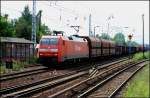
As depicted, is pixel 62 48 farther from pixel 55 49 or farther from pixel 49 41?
pixel 49 41

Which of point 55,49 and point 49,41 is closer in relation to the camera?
point 55,49

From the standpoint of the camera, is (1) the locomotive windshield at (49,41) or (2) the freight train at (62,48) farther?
(1) the locomotive windshield at (49,41)

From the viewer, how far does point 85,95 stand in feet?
55.4

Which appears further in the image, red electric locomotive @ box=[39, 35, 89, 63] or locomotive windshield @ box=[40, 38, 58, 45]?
locomotive windshield @ box=[40, 38, 58, 45]

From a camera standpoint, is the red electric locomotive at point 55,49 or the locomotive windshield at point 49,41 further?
the locomotive windshield at point 49,41

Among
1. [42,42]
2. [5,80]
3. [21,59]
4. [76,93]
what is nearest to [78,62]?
[21,59]

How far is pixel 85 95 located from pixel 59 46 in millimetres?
16740

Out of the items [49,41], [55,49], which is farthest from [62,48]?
[49,41]

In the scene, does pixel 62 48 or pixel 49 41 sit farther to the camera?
pixel 49 41

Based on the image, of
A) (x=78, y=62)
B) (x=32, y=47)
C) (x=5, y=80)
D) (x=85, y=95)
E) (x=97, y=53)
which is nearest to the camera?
(x=85, y=95)

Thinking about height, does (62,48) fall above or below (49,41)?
below

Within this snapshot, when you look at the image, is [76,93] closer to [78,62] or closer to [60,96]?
[60,96]

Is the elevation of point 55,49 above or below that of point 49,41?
below

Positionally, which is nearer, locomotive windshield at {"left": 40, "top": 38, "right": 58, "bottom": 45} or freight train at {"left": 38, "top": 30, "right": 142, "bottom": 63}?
freight train at {"left": 38, "top": 30, "right": 142, "bottom": 63}
